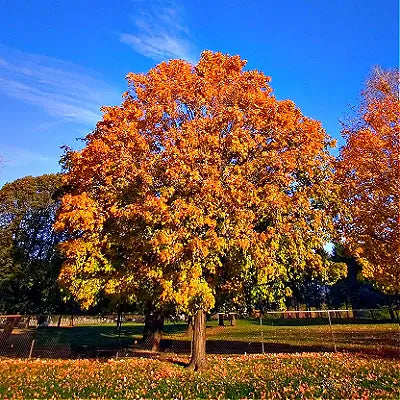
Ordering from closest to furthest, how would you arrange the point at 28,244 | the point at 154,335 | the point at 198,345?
the point at 198,345 < the point at 154,335 < the point at 28,244

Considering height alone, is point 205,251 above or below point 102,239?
below

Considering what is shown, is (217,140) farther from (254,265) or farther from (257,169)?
(254,265)

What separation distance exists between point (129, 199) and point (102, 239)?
71.1 inches

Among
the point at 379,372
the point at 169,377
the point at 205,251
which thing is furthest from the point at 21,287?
the point at 379,372

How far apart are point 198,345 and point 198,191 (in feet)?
20.1

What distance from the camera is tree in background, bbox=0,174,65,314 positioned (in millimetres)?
31594

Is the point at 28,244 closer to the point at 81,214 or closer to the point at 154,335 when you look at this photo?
the point at 154,335

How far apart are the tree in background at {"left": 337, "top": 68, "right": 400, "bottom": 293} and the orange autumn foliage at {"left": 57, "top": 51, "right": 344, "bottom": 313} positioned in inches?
84.4

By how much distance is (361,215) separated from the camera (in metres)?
15.4

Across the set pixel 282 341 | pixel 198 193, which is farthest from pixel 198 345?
pixel 282 341

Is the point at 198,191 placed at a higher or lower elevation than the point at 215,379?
higher

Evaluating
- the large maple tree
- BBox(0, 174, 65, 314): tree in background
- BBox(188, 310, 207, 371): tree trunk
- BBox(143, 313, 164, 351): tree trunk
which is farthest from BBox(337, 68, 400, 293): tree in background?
BBox(0, 174, 65, 314): tree in background

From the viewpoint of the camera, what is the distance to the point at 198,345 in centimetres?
1366

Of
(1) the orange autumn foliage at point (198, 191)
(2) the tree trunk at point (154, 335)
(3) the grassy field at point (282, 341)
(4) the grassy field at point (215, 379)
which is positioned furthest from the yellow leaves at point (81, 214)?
(2) the tree trunk at point (154, 335)
